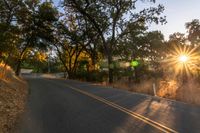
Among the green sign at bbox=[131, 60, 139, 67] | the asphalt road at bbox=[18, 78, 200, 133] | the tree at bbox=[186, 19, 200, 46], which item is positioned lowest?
the asphalt road at bbox=[18, 78, 200, 133]

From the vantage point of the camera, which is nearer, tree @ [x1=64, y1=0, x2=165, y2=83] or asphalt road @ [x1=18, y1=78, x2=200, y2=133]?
asphalt road @ [x1=18, y1=78, x2=200, y2=133]

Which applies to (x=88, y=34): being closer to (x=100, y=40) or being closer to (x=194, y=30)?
(x=100, y=40)

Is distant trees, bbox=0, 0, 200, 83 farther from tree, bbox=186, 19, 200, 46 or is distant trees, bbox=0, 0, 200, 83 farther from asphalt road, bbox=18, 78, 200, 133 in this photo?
asphalt road, bbox=18, 78, 200, 133

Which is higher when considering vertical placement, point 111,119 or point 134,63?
point 134,63

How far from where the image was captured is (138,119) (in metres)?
10.2

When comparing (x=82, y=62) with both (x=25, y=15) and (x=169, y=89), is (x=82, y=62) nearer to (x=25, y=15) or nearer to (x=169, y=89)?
(x=25, y=15)

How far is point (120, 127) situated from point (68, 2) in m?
31.7

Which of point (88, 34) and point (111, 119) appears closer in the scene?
point (111, 119)

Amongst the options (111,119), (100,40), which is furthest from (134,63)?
(111,119)

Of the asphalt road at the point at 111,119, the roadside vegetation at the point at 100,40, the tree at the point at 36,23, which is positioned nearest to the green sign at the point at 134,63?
the roadside vegetation at the point at 100,40

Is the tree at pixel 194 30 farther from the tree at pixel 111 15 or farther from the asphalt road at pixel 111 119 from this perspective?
the asphalt road at pixel 111 119

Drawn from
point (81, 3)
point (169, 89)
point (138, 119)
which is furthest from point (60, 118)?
point (81, 3)

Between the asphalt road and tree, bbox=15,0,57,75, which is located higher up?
tree, bbox=15,0,57,75

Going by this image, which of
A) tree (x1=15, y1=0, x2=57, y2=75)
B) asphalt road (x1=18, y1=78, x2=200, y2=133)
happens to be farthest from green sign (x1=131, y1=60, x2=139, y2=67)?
asphalt road (x1=18, y1=78, x2=200, y2=133)
